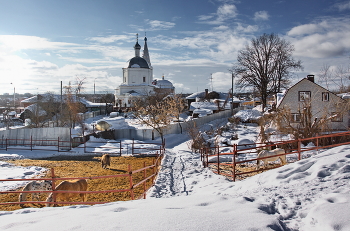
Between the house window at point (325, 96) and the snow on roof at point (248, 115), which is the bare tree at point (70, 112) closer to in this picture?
the snow on roof at point (248, 115)

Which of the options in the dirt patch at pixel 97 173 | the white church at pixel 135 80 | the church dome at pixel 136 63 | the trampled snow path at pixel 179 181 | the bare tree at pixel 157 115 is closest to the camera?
the trampled snow path at pixel 179 181

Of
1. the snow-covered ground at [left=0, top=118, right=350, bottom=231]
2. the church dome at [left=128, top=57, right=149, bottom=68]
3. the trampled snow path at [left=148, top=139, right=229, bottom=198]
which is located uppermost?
the church dome at [left=128, top=57, right=149, bottom=68]

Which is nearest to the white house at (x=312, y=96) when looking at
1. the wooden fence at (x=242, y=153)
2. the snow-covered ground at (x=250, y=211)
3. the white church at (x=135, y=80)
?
the wooden fence at (x=242, y=153)

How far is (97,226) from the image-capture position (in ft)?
13.9

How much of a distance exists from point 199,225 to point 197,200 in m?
1.63

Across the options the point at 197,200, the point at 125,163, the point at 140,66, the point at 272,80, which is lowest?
the point at 125,163

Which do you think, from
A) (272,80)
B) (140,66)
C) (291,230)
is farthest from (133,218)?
(140,66)

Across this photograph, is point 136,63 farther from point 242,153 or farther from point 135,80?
point 242,153

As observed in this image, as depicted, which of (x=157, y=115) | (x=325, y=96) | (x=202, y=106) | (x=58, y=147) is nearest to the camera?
(x=58, y=147)

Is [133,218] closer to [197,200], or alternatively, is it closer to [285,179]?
[197,200]

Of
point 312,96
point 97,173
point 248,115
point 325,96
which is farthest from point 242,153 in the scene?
point 248,115

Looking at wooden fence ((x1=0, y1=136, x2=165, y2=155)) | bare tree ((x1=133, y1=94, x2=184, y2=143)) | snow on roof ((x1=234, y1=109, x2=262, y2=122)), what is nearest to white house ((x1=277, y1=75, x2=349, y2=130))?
snow on roof ((x1=234, y1=109, x2=262, y2=122))

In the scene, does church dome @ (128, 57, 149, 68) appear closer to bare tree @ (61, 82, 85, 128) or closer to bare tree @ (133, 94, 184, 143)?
bare tree @ (61, 82, 85, 128)

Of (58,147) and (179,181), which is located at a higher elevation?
(58,147)
